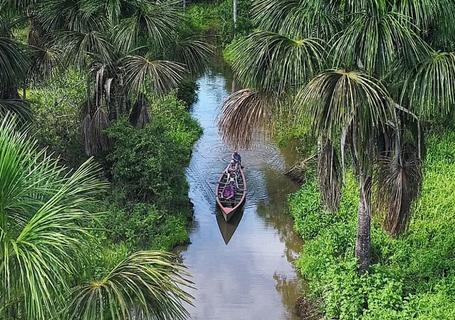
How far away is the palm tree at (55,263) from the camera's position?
362 cm

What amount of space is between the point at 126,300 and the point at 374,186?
4.61m

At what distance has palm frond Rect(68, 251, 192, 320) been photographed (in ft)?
12.7

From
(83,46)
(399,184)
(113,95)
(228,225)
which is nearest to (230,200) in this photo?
(228,225)

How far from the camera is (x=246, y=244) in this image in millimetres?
11867

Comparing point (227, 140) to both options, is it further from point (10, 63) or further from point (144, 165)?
point (144, 165)

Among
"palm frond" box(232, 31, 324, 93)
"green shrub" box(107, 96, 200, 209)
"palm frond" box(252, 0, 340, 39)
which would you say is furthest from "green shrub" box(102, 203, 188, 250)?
"palm frond" box(252, 0, 340, 39)

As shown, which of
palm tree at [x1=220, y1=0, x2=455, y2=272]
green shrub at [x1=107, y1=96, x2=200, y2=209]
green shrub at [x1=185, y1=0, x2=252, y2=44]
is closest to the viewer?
palm tree at [x1=220, y1=0, x2=455, y2=272]

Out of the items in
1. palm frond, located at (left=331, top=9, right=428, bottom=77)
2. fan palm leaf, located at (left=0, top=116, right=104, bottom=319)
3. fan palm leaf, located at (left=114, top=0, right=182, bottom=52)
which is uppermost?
fan palm leaf, located at (left=114, top=0, right=182, bottom=52)

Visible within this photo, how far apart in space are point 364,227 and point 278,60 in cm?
294

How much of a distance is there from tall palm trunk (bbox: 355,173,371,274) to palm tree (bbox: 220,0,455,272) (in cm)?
4

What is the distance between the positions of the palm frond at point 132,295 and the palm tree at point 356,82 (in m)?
2.81

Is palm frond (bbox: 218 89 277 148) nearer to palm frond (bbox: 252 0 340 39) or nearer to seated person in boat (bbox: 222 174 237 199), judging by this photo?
palm frond (bbox: 252 0 340 39)

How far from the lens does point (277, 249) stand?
38.2ft

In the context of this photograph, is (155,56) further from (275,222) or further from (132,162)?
(275,222)
